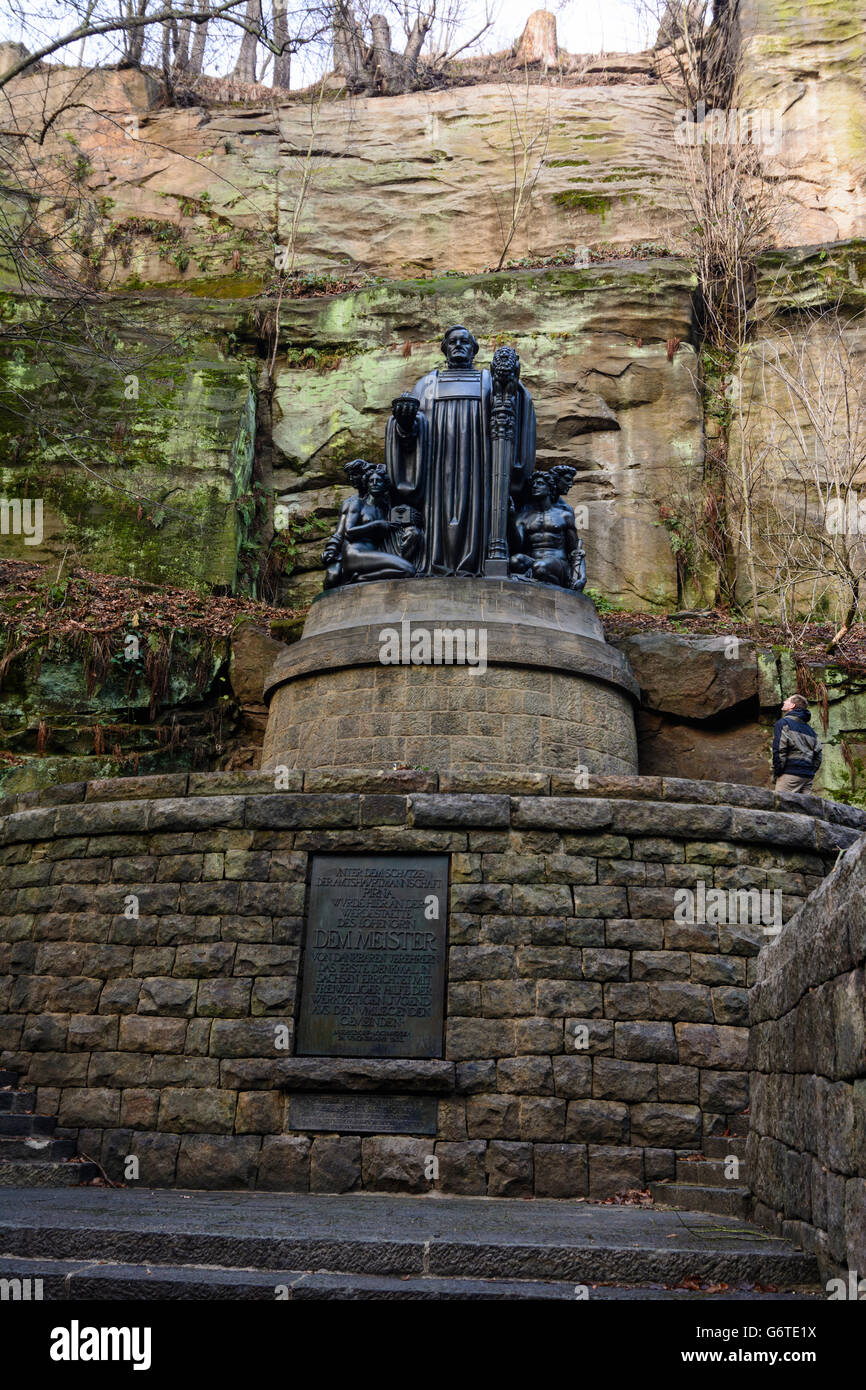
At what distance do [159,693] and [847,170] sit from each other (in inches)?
627

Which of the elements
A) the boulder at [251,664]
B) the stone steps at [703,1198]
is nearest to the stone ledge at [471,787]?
the stone steps at [703,1198]

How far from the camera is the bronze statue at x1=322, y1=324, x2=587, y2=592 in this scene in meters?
10.5

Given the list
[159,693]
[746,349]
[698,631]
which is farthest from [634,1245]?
[746,349]

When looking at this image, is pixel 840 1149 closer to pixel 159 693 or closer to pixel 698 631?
pixel 159 693

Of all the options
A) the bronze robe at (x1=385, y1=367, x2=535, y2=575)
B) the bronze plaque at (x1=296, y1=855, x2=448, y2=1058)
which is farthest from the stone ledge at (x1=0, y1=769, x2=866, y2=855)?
the bronze robe at (x1=385, y1=367, x2=535, y2=575)

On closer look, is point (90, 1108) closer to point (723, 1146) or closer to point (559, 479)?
point (723, 1146)

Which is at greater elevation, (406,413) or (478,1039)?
(406,413)

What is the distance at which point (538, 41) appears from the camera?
25281 millimetres

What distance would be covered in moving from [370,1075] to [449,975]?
72 cm

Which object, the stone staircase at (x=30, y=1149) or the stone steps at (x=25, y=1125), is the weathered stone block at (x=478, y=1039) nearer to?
the stone staircase at (x=30, y=1149)

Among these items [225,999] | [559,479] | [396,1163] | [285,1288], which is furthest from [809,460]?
[285,1288]

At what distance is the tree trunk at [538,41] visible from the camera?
24.9m

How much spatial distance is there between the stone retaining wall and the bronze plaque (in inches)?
88.9

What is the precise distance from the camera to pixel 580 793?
7602mm
